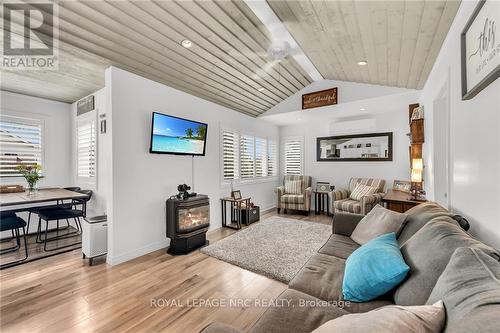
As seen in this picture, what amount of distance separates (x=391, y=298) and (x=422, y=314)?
2.23 ft

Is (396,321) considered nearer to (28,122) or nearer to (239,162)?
(239,162)

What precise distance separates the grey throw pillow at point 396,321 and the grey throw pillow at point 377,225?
1.30 meters

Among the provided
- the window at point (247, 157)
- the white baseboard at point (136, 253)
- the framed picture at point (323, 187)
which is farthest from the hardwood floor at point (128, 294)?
the framed picture at point (323, 187)

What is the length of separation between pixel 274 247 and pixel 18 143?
465 cm

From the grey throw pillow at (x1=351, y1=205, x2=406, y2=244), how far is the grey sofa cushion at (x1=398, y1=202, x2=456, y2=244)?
0.05m

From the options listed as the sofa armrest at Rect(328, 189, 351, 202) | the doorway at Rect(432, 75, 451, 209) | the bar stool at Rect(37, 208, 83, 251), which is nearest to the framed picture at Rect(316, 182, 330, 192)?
the sofa armrest at Rect(328, 189, 351, 202)

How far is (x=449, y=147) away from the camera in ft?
6.23

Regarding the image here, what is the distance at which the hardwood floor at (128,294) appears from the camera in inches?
67.8

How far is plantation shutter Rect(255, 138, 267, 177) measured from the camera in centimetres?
541

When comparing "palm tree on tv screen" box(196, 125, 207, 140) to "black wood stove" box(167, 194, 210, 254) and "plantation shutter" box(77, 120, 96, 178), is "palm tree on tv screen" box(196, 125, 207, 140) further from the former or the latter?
"plantation shutter" box(77, 120, 96, 178)

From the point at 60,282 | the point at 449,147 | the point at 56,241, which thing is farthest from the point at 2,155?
the point at 449,147

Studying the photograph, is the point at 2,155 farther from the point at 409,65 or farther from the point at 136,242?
the point at 409,65

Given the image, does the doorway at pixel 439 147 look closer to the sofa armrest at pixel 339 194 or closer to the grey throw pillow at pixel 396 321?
the sofa armrest at pixel 339 194

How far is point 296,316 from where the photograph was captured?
111cm
